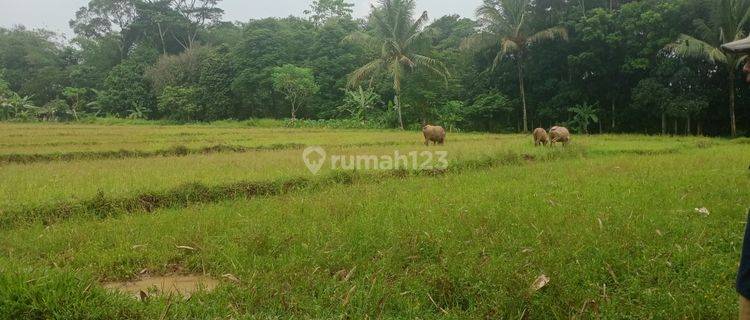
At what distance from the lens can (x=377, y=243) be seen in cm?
413

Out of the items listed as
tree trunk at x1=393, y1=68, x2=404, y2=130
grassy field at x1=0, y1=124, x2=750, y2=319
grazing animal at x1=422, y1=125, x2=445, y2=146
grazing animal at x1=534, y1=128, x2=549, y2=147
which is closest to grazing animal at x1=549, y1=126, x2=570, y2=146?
grazing animal at x1=534, y1=128, x2=549, y2=147

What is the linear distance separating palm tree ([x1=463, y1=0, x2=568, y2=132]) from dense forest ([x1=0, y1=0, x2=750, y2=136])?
6 centimetres

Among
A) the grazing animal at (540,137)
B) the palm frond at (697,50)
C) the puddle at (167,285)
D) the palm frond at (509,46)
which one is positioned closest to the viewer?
the puddle at (167,285)

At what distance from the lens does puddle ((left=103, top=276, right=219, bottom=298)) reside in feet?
11.0

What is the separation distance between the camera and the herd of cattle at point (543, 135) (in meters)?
12.7

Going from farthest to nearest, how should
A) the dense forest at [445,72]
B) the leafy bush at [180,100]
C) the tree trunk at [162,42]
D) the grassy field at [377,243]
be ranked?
the tree trunk at [162,42] → the leafy bush at [180,100] → the dense forest at [445,72] → the grassy field at [377,243]

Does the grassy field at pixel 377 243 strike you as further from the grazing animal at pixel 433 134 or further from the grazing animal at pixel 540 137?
the grazing animal at pixel 433 134

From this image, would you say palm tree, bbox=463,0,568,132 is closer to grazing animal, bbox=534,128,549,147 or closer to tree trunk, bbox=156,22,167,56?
grazing animal, bbox=534,128,549,147

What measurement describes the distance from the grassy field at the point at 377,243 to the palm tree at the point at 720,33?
1059 centimetres

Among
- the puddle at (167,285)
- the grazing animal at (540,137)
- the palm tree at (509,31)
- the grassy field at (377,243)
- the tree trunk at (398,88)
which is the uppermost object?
the palm tree at (509,31)

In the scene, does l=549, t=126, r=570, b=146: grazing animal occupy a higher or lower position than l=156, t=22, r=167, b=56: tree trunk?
lower

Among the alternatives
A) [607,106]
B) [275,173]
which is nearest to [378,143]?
[275,173]

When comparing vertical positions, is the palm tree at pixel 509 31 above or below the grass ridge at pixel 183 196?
above

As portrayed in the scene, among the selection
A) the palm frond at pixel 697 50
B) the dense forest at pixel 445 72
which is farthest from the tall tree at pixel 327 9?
the palm frond at pixel 697 50
